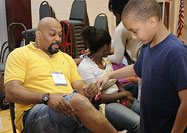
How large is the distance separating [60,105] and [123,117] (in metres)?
0.68

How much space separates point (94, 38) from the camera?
6.75ft

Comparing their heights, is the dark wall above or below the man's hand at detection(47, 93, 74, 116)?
above

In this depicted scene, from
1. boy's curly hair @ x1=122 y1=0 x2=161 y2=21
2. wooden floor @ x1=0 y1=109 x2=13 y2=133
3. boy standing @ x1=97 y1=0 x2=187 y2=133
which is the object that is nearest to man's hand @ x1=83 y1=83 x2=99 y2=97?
boy standing @ x1=97 y1=0 x2=187 y2=133

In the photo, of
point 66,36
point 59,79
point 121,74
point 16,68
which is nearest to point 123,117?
point 121,74

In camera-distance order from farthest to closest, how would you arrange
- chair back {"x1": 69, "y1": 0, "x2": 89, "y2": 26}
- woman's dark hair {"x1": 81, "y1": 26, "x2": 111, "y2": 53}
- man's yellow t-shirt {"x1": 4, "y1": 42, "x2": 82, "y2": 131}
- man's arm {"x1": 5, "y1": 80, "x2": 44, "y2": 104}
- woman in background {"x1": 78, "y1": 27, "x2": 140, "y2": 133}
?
1. chair back {"x1": 69, "y1": 0, "x2": 89, "y2": 26}
2. woman's dark hair {"x1": 81, "y1": 26, "x2": 111, "y2": 53}
3. woman in background {"x1": 78, "y1": 27, "x2": 140, "y2": 133}
4. man's yellow t-shirt {"x1": 4, "y1": 42, "x2": 82, "y2": 131}
5. man's arm {"x1": 5, "y1": 80, "x2": 44, "y2": 104}

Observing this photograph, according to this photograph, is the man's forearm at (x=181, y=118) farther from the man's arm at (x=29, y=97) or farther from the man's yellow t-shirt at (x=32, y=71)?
the man's yellow t-shirt at (x=32, y=71)

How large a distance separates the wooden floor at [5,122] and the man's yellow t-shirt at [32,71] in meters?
1.09

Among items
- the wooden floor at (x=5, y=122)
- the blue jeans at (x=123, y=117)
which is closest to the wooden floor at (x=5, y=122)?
the wooden floor at (x=5, y=122)

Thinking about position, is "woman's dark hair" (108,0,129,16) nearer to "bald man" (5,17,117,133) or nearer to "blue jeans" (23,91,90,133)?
"bald man" (5,17,117,133)

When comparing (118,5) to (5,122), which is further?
(5,122)

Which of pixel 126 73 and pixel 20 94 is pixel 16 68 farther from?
pixel 126 73

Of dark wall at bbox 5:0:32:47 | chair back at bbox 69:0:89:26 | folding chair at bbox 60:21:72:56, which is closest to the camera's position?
folding chair at bbox 60:21:72:56

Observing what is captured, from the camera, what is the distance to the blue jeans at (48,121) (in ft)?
4.55

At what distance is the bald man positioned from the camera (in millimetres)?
1355
